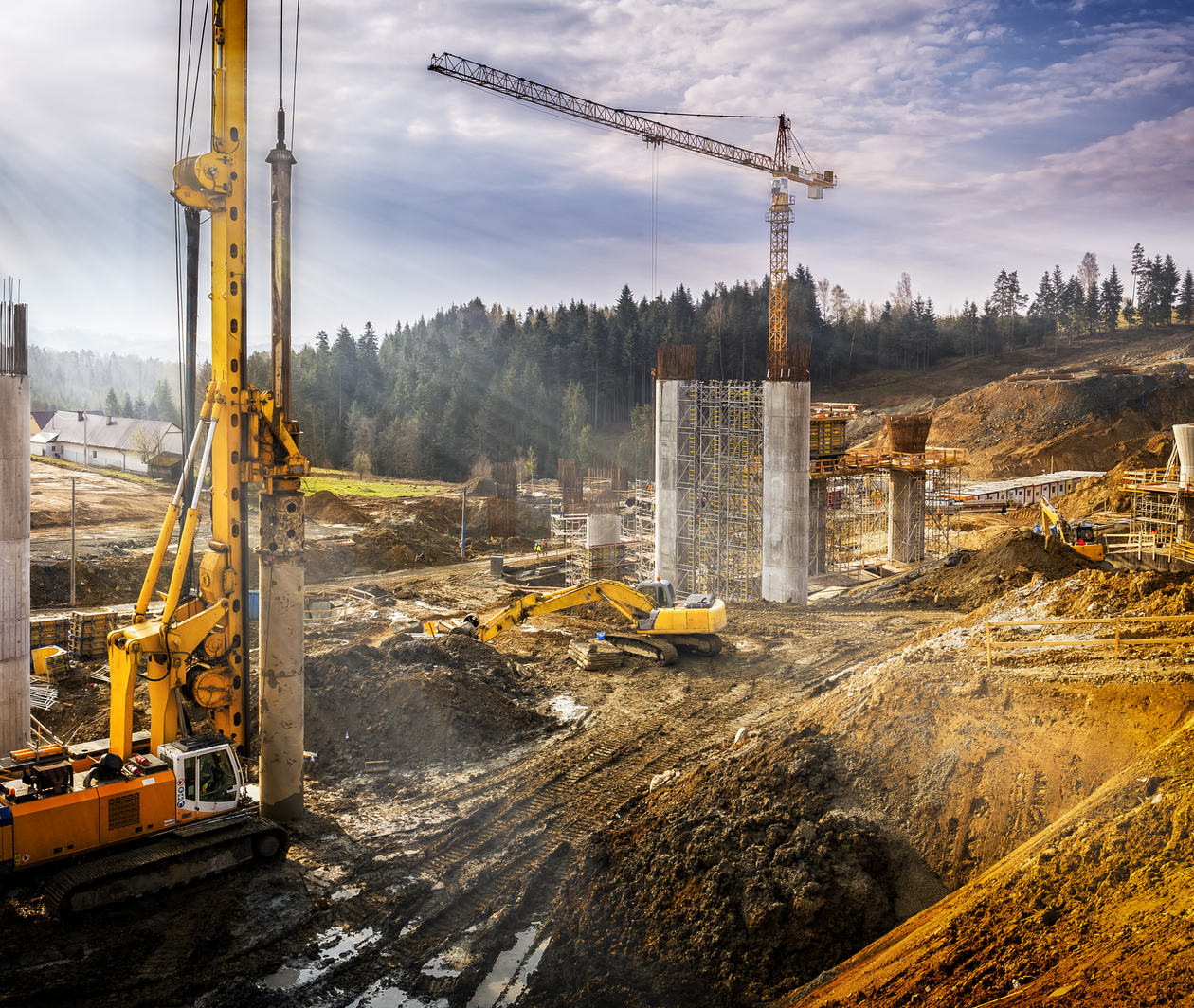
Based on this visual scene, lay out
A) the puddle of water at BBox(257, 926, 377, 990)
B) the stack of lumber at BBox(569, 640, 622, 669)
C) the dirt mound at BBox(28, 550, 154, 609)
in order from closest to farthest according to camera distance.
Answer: the puddle of water at BBox(257, 926, 377, 990), the stack of lumber at BBox(569, 640, 622, 669), the dirt mound at BBox(28, 550, 154, 609)

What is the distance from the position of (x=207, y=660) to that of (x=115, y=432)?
212ft

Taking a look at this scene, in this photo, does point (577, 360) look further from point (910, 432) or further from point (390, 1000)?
point (390, 1000)

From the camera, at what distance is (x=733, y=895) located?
1117 centimetres

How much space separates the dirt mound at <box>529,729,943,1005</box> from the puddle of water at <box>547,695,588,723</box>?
21.3 ft

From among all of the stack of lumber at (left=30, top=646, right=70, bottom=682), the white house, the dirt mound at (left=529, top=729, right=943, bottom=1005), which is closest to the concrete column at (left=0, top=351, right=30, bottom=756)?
the stack of lumber at (left=30, top=646, right=70, bottom=682)

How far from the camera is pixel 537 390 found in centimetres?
8988

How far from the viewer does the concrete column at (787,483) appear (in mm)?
33125

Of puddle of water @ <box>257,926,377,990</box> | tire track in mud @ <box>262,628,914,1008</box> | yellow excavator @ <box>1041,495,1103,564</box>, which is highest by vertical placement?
yellow excavator @ <box>1041,495,1103,564</box>

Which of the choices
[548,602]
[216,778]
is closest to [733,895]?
[216,778]

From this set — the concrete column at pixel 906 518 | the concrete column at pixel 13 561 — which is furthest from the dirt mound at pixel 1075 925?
the concrete column at pixel 906 518

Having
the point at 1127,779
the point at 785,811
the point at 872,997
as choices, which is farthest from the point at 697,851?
the point at 1127,779

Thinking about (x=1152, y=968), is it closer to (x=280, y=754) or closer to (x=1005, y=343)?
(x=280, y=754)

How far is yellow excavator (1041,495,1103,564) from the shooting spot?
3353cm

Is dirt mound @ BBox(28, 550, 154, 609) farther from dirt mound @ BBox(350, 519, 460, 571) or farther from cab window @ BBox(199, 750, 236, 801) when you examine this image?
cab window @ BBox(199, 750, 236, 801)
